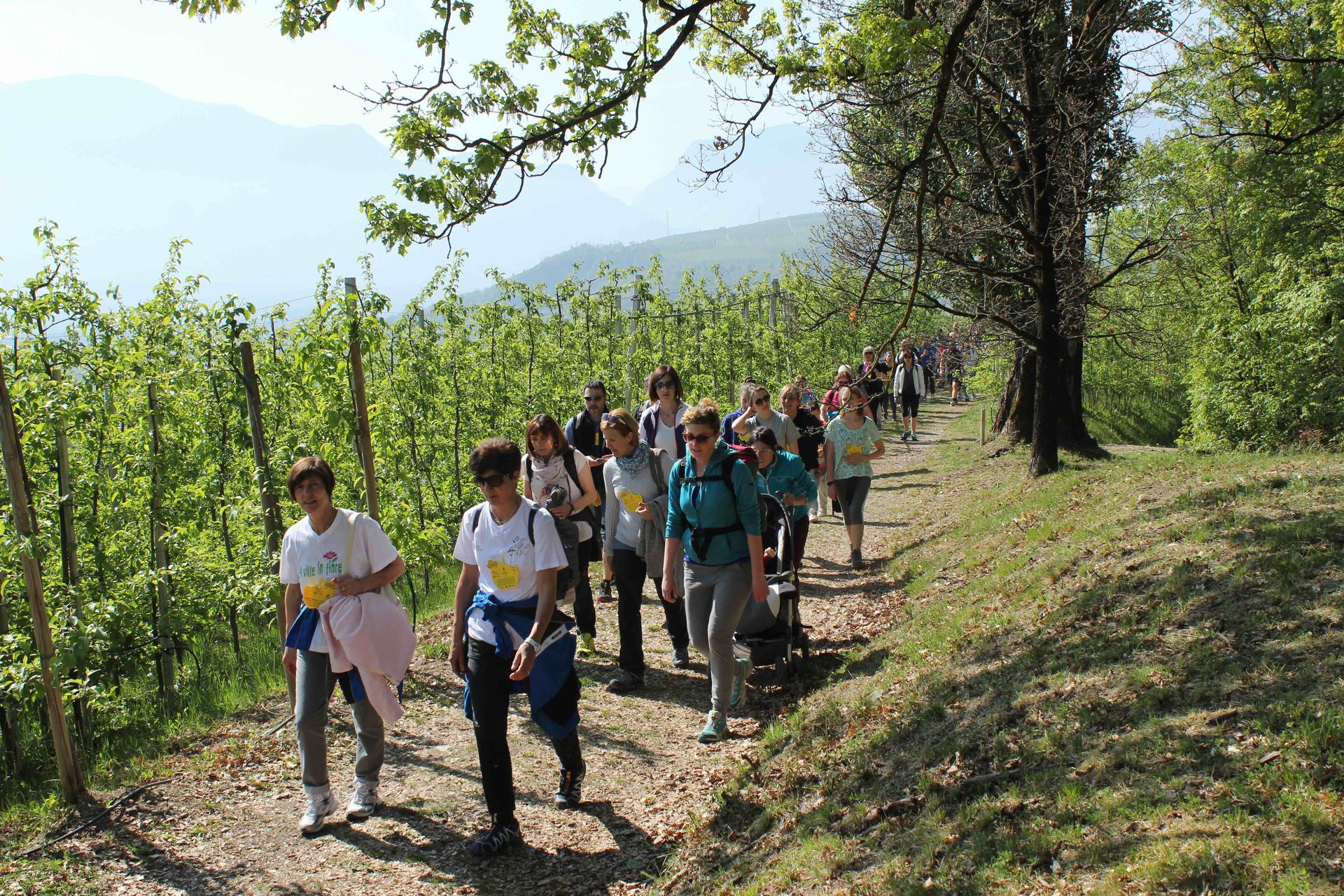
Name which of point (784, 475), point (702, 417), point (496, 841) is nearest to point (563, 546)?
point (702, 417)

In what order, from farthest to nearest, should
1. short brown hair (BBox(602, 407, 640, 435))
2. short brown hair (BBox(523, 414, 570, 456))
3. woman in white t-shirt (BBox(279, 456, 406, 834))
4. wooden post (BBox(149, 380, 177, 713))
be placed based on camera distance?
1. wooden post (BBox(149, 380, 177, 713))
2. short brown hair (BBox(602, 407, 640, 435))
3. short brown hair (BBox(523, 414, 570, 456))
4. woman in white t-shirt (BBox(279, 456, 406, 834))

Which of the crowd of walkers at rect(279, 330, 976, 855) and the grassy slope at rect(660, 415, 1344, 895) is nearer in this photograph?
the grassy slope at rect(660, 415, 1344, 895)

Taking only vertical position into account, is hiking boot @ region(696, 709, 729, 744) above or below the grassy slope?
below

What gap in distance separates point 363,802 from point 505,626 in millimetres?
1470

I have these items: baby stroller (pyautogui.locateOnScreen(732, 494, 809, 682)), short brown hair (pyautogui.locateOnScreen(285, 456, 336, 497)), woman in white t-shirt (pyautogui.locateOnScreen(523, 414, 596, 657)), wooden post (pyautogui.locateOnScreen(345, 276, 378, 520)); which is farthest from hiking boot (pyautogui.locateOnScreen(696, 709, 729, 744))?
wooden post (pyautogui.locateOnScreen(345, 276, 378, 520))

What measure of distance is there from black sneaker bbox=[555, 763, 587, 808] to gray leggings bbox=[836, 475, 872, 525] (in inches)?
204

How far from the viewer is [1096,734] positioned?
434cm

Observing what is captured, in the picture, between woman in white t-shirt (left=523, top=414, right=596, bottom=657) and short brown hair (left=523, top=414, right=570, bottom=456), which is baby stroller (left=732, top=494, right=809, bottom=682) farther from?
short brown hair (left=523, top=414, right=570, bottom=456)

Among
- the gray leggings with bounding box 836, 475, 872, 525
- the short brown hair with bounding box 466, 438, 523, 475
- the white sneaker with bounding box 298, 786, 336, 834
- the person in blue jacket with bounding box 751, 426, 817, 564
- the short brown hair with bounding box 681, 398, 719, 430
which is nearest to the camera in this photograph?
the short brown hair with bounding box 466, 438, 523, 475

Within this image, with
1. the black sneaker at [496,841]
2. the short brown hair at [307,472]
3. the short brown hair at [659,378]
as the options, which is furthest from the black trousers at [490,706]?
the short brown hair at [659,378]

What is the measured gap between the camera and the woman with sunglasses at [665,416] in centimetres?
793

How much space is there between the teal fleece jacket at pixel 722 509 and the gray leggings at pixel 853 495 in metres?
4.22

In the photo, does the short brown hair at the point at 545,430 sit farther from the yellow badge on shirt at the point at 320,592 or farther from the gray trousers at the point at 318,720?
the gray trousers at the point at 318,720

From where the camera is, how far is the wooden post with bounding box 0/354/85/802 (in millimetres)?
5105
